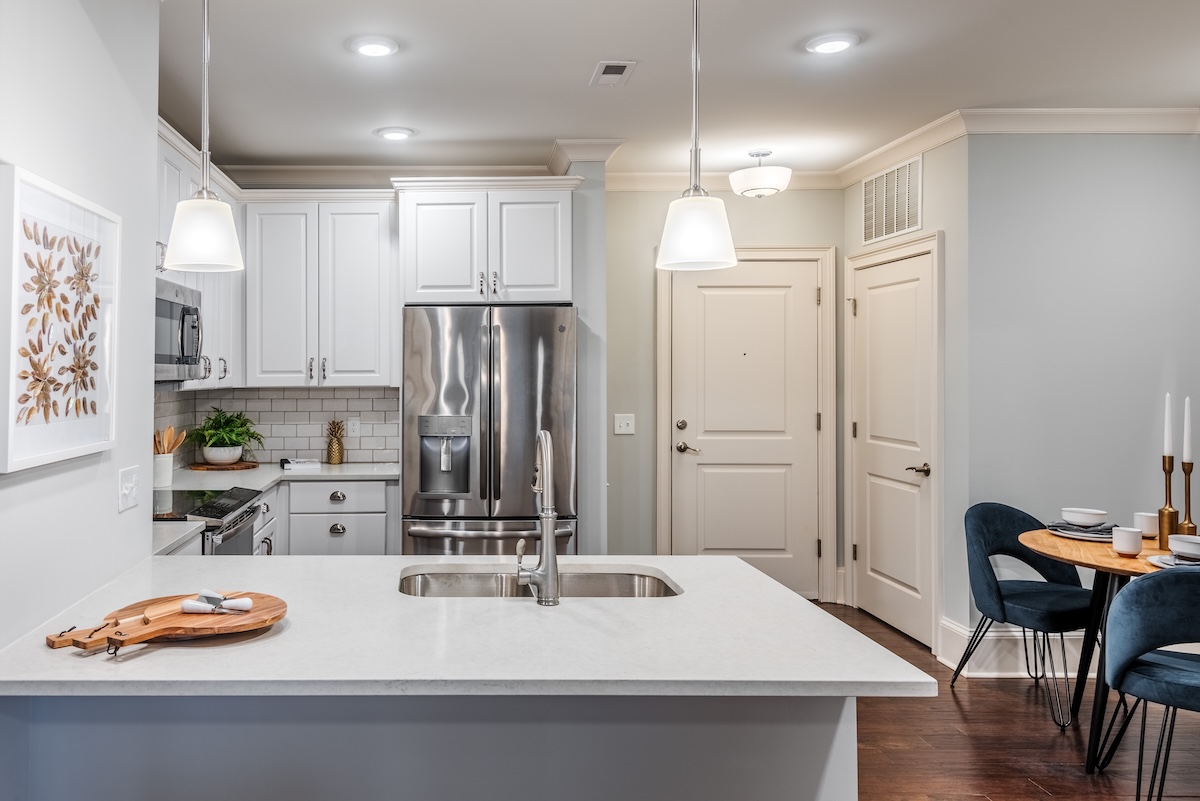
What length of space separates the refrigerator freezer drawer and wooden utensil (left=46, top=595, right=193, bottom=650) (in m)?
2.17

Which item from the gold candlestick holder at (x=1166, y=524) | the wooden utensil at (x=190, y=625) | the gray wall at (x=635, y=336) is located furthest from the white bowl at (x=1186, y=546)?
the wooden utensil at (x=190, y=625)

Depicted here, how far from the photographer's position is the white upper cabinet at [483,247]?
13.6 ft

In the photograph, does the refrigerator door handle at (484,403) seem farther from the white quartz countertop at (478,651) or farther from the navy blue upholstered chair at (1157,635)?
the navy blue upholstered chair at (1157,635)

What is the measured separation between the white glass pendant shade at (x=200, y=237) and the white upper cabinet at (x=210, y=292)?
4.56 feet

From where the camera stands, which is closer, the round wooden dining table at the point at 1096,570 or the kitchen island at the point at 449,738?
the kitchen island at the point at 449,738

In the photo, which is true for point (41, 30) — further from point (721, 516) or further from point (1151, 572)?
point (721, 516)

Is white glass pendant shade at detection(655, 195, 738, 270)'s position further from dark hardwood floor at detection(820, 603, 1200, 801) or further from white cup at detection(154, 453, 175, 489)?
white cup at detection(154, 453, 175, 489)

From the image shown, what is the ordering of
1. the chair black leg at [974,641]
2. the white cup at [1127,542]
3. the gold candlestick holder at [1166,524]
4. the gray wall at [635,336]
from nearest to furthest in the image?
the white cup at [1127,542] → the gold candlestick holder at [1166,524] → the chair black leg at [974,641] → the gray wall at [635,336]

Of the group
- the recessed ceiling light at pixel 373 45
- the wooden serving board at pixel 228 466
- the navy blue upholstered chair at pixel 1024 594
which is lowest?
the navy blue upholstered chair at pixel 1024 594

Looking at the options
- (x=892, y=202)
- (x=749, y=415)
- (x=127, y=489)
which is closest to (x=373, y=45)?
(x=127, y=489)

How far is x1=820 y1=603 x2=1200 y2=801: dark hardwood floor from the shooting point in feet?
8.96

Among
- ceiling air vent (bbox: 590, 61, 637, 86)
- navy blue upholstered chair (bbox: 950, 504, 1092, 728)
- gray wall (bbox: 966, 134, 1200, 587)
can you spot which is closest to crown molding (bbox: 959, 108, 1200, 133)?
gray wall (bbox: 966, 134, 1200, 587)

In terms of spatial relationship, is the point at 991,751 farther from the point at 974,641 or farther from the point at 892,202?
the point at 892,202

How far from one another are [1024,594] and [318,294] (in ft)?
11.9
